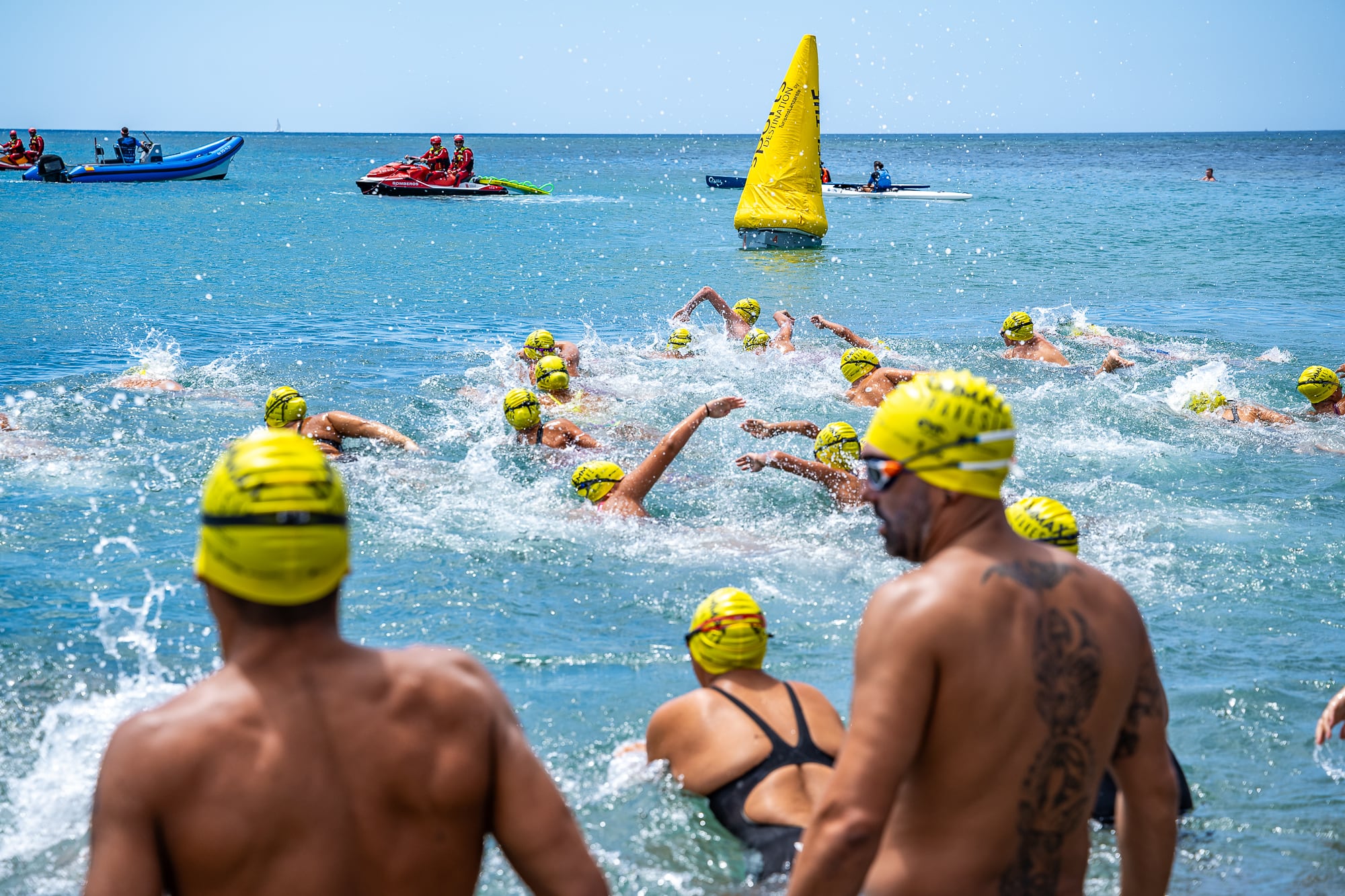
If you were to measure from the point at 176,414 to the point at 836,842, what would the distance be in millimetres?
13190

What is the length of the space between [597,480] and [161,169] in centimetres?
6305

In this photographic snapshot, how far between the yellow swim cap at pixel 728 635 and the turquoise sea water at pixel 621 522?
0.67 m

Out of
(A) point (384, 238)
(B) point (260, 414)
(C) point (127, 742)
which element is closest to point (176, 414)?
(B) point (260, 414)

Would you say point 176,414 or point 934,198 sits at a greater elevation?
point 934,198

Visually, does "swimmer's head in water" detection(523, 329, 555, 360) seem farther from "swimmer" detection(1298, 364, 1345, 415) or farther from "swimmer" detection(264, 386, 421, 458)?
"swimmer" detection(1298, 364, 1345, 415)

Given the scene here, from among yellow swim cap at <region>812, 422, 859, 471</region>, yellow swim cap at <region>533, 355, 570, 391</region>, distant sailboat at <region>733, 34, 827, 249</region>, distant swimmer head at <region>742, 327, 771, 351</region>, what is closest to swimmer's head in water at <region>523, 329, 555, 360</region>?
yellow swim cap at <region>533, 355, 570, 391</region>

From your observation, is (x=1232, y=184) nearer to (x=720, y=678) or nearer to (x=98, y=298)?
(x=98, y=298)

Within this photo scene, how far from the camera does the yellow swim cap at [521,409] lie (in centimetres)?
1115

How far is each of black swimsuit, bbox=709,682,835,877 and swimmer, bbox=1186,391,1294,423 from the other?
34.2 ft

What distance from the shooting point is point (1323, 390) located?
12.9m

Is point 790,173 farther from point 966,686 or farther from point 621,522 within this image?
point 966,686

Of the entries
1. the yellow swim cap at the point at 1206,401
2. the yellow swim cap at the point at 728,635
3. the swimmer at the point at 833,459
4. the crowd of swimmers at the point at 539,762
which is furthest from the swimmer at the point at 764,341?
the crowd of swimmers at the point at 539,762

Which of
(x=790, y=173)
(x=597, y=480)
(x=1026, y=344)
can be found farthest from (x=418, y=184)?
(x=597, y=480)

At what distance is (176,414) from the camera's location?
1395 centimetres
